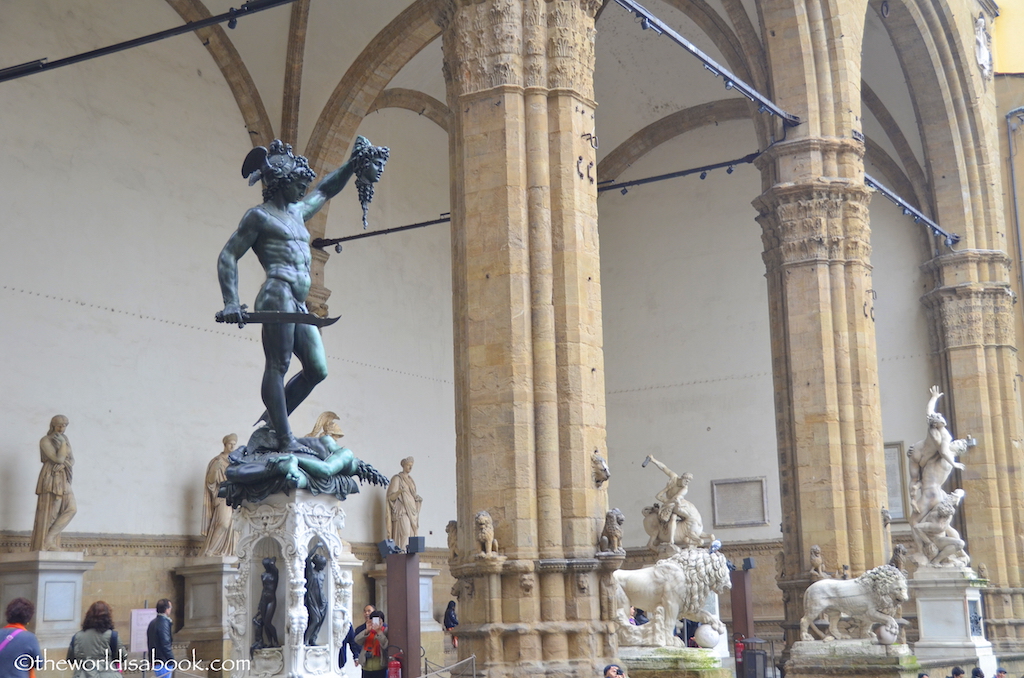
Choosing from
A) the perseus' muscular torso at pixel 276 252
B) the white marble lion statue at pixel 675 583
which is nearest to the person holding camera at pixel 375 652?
the white marble lion statue at pixel 675 583

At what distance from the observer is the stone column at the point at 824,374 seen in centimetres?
1344

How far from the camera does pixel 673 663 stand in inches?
361

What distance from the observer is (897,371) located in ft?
67.6

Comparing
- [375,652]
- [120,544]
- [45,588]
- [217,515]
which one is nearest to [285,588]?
[375,652]

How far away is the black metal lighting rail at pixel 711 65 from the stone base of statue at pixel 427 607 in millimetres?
7934

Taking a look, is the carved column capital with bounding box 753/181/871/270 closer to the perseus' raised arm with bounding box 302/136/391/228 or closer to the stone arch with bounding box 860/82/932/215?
the stone arch with bounding box 860/82/932/215

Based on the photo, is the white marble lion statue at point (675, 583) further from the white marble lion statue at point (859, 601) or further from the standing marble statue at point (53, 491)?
the standing marble statue at point (53, 491)

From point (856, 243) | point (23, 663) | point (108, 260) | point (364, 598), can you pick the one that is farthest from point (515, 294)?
point (364, 598)

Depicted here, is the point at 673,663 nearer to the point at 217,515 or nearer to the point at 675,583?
the point at 675,583

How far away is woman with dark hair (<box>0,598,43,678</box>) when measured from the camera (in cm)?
501

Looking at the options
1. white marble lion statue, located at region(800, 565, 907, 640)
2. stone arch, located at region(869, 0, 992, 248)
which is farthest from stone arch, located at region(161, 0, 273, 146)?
white marble lion statue, located at region(800, 565, 907, 640)

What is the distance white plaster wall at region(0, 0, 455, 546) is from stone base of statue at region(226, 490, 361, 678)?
8790 mm

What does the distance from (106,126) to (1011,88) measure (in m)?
15.5

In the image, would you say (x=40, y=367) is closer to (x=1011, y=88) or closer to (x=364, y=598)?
(x=364, y=598)
